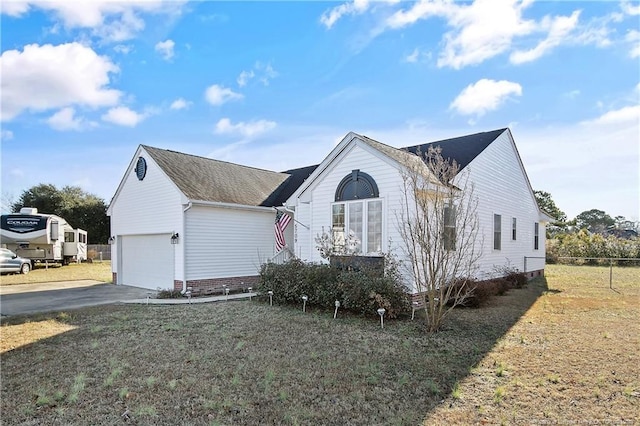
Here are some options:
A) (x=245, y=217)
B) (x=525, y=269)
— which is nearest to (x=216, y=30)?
(x=245, y=217)

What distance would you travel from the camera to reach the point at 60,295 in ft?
43.7

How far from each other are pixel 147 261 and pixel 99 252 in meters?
23.0

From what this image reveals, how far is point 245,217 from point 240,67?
19.6 feet

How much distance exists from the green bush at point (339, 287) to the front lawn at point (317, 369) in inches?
18.1

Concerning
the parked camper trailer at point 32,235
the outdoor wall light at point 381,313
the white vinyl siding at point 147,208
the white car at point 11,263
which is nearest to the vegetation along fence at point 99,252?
the parked camper trailer at point 32,235

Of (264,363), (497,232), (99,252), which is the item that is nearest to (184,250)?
(264,363)

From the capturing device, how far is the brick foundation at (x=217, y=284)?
1350 centimetres

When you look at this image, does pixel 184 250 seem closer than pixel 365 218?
No

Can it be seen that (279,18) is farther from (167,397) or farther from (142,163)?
(167,397)

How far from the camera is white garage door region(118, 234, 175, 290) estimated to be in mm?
14578

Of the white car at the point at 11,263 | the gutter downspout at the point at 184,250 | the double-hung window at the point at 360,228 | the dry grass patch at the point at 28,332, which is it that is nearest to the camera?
the dry grass patch at the point at 28,332

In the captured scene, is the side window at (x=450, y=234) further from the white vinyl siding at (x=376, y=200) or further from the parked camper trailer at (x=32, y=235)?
the parked camper trailer at (x=32, y=235)

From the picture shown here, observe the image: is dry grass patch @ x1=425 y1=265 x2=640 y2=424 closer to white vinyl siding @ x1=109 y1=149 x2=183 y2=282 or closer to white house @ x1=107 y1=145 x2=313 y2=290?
white house @ x1=107 y1=145 x2=313 y2=290

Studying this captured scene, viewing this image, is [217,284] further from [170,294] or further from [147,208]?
[147,208]
